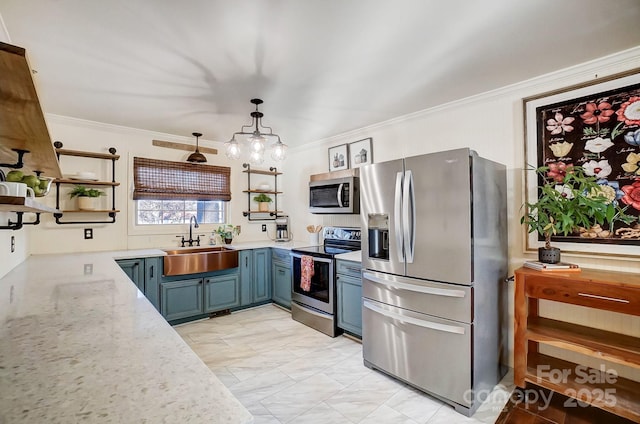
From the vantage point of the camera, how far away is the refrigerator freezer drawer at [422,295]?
2.00 m

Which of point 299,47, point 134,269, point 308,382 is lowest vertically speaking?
point 308,382

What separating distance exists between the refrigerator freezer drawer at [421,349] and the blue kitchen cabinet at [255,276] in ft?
6.44

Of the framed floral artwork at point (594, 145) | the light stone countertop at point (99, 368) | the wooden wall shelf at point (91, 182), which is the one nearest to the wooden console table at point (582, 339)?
the framed floral artwork at point (594, 145)

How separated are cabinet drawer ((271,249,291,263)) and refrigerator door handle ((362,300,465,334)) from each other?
160 cm

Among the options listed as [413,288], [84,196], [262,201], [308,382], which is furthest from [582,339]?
[84,196]

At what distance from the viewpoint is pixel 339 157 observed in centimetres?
403

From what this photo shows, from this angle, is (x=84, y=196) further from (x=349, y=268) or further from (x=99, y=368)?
(x=99, y=368)

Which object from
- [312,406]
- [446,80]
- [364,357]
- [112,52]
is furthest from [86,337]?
[446,80]

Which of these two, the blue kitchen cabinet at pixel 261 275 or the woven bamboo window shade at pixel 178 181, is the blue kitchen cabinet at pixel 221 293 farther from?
the woven bamboo window shade at pixel 178 181

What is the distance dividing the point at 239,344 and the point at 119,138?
9.32ft

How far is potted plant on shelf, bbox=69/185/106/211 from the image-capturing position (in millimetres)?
3328

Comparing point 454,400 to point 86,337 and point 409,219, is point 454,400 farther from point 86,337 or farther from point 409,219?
point 86,337

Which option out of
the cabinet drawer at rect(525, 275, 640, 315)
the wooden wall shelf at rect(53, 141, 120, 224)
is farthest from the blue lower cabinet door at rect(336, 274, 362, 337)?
the wooden wall shelf at rect(53, 141, 120, 224)

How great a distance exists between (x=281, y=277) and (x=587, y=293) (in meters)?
3.15
